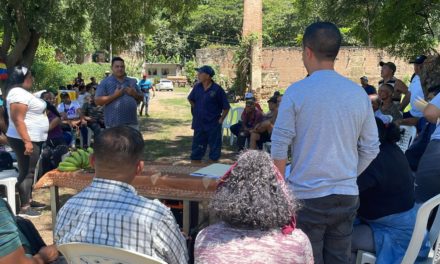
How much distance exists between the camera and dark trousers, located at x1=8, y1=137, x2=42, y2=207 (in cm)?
520

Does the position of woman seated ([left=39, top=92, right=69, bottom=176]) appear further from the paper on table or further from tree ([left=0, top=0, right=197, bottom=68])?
tree ([left=0, top=0, right=197, bottom=68])

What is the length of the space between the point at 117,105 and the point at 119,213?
12.9 feet

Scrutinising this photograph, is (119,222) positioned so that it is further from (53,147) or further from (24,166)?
(53,147)

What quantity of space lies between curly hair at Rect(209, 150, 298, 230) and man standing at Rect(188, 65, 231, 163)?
15.7 feet

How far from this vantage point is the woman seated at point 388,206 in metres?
3.10

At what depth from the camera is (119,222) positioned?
218 centimetres

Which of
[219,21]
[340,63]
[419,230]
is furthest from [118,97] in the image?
[219,21]

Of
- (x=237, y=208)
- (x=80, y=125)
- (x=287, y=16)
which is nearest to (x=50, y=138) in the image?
(x=80, y=125)

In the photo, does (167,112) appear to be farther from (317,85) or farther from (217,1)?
(217,1)

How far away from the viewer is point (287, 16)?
48469mm

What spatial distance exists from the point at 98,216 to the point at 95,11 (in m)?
8.96

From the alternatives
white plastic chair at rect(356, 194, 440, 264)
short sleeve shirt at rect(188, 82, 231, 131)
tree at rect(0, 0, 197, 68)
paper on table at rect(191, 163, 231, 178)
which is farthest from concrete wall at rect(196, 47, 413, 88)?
white plastic chair at rect(356, 194, 440, 264)

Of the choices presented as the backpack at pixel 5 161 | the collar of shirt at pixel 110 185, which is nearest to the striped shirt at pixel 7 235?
the collar of shirt at pixel 110 185

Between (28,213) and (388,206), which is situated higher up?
(388,206)
